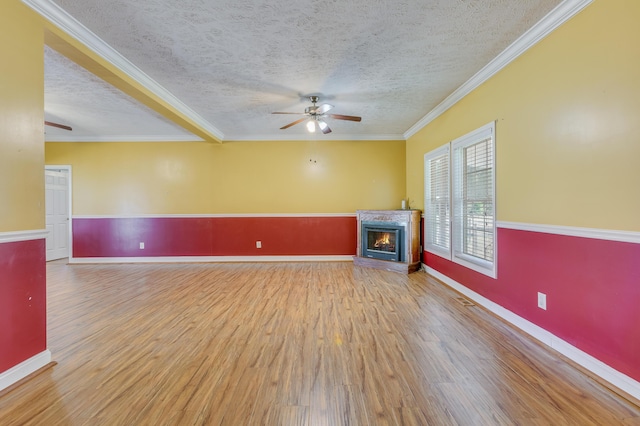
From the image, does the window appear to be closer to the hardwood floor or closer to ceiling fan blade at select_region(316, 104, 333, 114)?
the hardwood floor

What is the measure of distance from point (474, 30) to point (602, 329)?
2.46 m

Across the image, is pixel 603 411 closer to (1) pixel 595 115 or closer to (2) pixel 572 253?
(2) pixel 572 253

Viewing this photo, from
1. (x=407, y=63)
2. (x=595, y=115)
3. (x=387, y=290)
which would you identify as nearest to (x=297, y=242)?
(x=387, y=290)

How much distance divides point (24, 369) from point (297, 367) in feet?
5.97

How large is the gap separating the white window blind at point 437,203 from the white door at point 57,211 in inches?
298

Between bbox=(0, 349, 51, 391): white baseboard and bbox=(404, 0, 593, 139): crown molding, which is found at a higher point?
bbox=(404, 0, 593, 139): crown molding

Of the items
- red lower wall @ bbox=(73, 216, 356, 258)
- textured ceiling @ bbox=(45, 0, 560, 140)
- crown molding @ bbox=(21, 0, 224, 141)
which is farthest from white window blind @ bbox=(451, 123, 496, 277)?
crown molding @ bbox=(21, 0, 224, 141)

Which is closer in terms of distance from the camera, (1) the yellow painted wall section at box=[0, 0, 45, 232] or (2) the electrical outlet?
(1) the yellow painted wall section at box=[0, 0, 45, 232]

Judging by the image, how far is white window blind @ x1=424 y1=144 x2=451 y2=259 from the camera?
4.04m

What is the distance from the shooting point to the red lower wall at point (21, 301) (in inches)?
67.2

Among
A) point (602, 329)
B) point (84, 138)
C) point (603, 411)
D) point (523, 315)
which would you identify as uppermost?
point (84, 138)

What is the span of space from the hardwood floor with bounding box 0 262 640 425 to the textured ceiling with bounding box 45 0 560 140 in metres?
2.64

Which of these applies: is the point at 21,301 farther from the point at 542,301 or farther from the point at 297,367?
the point at 542,301

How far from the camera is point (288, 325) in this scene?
2.64 m
